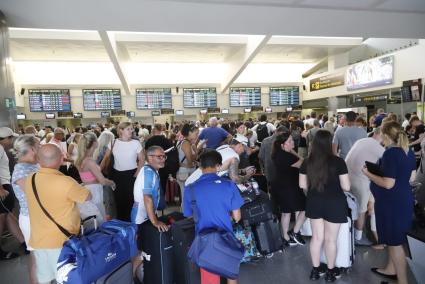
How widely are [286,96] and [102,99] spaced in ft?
32.2

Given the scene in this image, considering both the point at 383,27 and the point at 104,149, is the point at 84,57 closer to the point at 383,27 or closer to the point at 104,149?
the point at 104,149

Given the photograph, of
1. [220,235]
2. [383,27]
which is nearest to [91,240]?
[220,235]

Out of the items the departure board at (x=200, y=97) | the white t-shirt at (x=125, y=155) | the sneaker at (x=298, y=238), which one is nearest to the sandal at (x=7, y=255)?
the white t-shirt at (x=125, y=155)

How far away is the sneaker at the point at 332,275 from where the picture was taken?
9.95 ft

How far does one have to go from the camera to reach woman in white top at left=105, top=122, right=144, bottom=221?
13.3 ft

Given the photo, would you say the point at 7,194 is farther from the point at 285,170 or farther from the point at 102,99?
the point at 102,99

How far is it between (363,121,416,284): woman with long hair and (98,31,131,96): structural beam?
8.40 meters

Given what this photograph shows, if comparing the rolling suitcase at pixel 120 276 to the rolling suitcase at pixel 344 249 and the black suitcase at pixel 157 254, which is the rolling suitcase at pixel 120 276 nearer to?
the black suitcase at pixel 157 254

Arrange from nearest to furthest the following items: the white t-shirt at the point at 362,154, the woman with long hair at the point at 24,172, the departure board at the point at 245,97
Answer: the woman with long hair at the point at 24,172, the white t-shirt at the point at 362,154, the departure board at the point at 245,97

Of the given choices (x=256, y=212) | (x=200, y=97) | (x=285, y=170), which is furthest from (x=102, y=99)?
(x=256, y=212)

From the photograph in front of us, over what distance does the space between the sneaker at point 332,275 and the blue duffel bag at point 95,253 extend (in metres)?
1.99

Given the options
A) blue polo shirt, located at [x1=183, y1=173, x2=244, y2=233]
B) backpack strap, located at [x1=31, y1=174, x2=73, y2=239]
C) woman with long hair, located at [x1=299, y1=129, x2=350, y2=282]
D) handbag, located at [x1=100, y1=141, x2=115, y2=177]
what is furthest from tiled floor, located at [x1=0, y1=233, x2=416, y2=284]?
backpack strap, located at [x1=31, y1=174, x2=73, y2=239]

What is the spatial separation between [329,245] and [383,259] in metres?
0.99

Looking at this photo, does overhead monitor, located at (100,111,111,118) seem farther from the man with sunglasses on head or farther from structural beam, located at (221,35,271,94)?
the man with sunglasses on head
